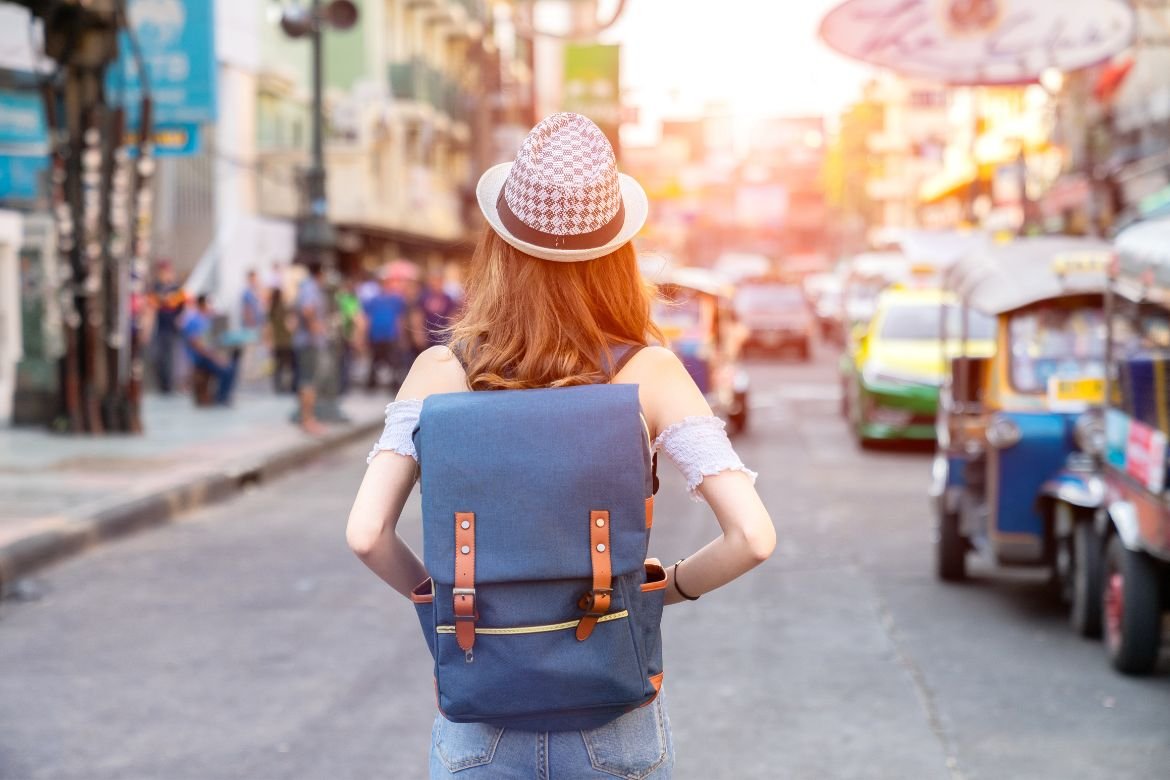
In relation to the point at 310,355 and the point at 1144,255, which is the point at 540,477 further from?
the point at 310,355

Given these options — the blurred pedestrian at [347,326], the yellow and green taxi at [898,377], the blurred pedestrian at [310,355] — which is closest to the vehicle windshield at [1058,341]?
the yellow and green taxi at [898,377]

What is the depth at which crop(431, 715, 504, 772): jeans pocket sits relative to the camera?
2.54 meters

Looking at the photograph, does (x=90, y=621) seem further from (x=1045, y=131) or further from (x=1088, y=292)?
(x=1045, y=131)

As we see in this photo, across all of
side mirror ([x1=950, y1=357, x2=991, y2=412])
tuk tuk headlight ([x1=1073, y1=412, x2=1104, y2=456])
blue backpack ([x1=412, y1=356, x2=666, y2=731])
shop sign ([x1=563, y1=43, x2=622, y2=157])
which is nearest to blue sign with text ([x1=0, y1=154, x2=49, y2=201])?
side mirror ([x1=950, y1=357, x2=991, y2=412])

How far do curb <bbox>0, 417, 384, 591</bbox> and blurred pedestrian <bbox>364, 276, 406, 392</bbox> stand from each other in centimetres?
770

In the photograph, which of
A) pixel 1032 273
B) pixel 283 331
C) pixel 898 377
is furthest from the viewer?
pixel 283 331

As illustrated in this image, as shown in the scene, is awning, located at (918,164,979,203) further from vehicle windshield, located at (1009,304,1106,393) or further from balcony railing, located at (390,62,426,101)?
vehicle windshield, located at (1009,304,1106,393)

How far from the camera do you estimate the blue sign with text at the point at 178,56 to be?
17.6 metres

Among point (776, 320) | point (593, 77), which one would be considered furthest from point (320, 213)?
point (593, 77)

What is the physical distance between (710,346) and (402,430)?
15505 mm

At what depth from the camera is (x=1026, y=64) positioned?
38.7ft

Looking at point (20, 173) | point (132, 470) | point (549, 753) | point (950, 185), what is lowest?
point (132, 470)

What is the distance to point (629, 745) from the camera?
8.42ft

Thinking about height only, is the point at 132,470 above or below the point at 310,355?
below
